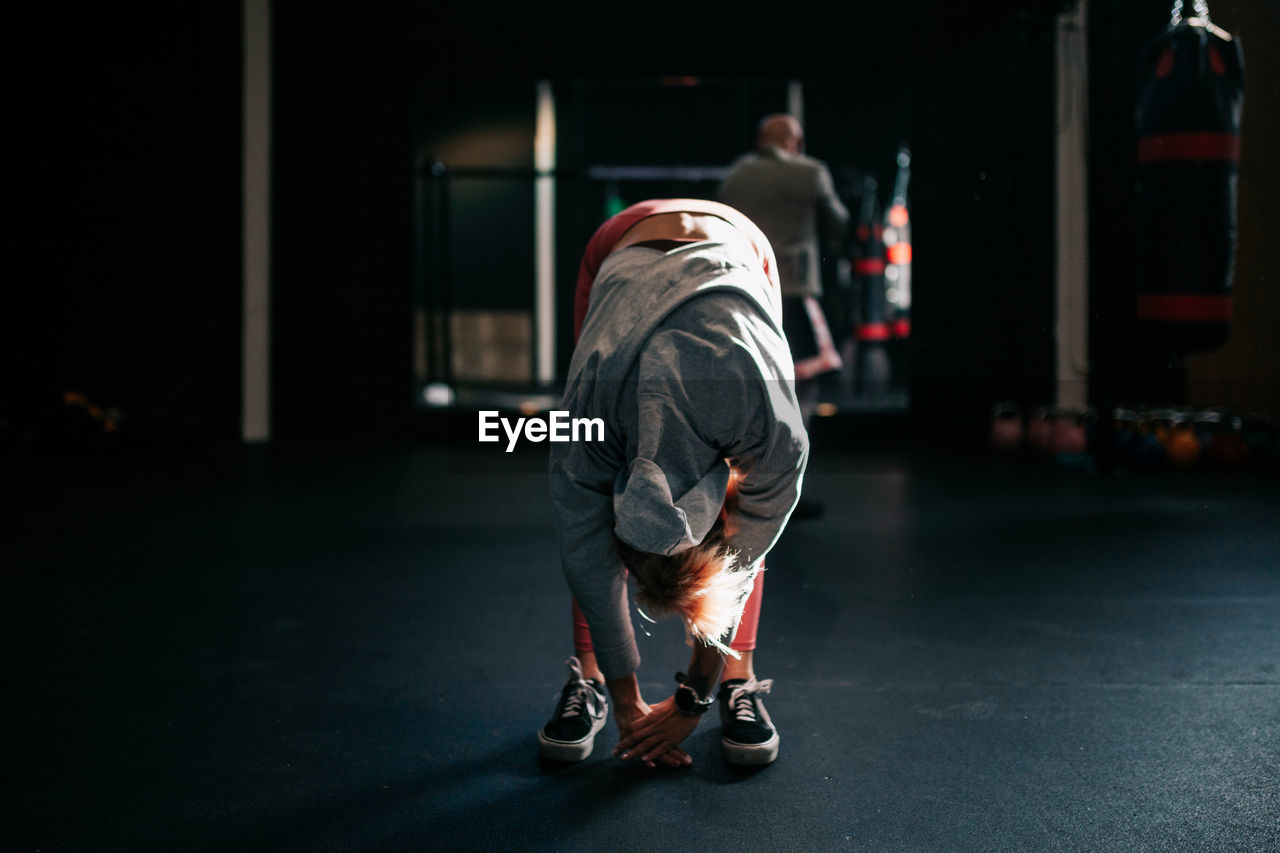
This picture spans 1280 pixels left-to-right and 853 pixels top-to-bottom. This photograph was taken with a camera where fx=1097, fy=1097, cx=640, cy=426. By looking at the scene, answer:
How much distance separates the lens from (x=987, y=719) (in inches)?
74.0

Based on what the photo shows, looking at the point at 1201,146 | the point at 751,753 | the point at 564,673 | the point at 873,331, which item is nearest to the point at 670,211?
the point at 751,753

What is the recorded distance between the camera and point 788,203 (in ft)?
11.4

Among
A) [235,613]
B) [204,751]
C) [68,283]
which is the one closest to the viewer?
[204,751]

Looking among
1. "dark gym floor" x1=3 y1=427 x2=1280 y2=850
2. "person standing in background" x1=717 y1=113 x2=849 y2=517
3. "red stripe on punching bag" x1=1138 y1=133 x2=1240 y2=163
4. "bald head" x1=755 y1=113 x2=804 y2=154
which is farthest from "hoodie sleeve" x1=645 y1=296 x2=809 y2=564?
"red stripe on punching bag" x1=1138 y1=133 x2=1240 y2=163

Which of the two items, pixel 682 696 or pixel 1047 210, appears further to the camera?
pixel 1047 210

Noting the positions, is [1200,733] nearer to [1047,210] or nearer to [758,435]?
[758,435]

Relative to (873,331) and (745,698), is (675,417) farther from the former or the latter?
(873,331)

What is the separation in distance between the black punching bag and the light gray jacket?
1.01 meters

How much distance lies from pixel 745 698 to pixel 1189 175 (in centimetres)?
255

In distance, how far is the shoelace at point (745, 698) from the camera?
68.4 inches

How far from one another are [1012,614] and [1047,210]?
468 cm

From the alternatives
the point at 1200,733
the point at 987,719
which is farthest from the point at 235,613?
the point at 1200,733

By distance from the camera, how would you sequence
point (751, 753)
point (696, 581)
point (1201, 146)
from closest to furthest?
point (696, 581)
point (751, 753)
point (1201, 146)

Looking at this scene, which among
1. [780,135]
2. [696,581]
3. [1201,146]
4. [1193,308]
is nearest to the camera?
[696,581]
